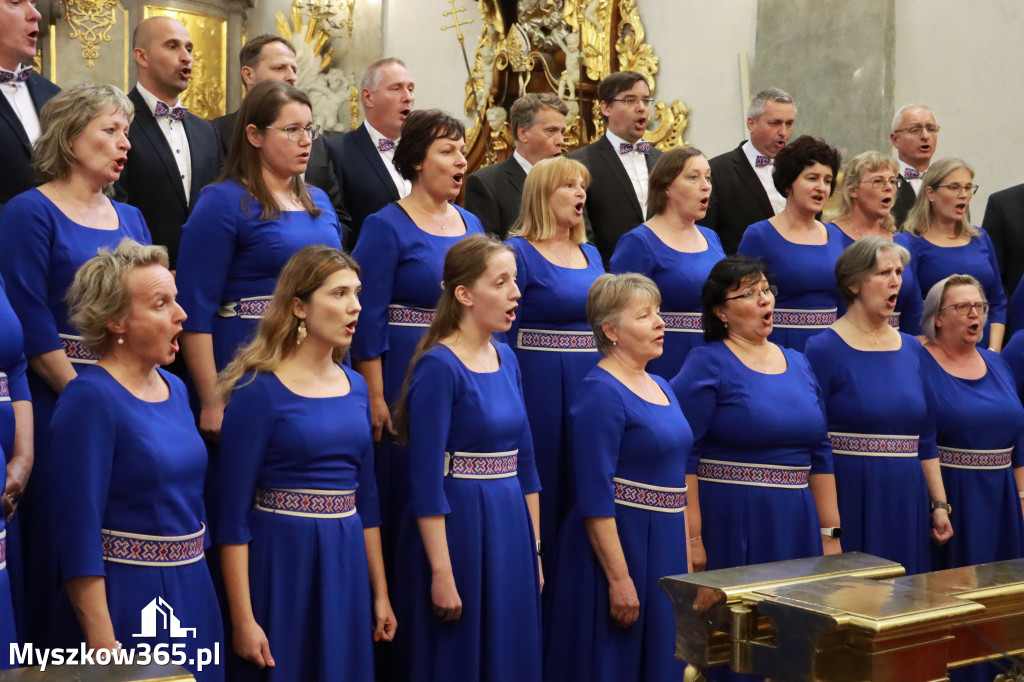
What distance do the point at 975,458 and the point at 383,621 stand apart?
105 inches

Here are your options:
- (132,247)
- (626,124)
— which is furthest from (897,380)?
(132,247)

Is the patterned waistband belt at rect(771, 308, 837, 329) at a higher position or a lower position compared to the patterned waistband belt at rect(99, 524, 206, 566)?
higher

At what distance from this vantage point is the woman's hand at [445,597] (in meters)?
4.03

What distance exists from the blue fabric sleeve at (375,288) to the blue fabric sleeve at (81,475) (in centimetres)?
132

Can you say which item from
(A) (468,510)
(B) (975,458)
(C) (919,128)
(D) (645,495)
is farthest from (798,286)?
(A) (468,510)

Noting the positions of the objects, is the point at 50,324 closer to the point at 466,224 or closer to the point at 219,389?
the point at 219,389

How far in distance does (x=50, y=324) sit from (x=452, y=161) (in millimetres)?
1527

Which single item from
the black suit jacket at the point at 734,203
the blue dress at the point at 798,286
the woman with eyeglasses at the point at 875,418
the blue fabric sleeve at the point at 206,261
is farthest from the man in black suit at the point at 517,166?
the blue fabric sleeve at the point at 206,261

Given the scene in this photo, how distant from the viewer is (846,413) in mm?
5070

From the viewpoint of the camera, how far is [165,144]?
16.3ft

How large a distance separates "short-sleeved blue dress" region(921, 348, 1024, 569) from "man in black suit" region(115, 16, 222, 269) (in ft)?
9.45

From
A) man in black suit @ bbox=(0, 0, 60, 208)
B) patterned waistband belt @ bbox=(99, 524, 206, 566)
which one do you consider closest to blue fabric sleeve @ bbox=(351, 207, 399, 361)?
man in black suit @ bbox=(0, 0, 60, 208)

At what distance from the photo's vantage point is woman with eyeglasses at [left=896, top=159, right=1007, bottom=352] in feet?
20.1

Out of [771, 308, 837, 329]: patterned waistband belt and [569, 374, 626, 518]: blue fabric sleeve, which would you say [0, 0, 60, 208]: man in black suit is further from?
[771, 308, 837, 329]: patterned waistband belt
